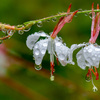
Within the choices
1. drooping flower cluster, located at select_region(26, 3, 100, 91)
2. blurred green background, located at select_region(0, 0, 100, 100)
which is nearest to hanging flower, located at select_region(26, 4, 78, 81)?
drooping flower cluster, located at select_region(26, 3, 100, 91)

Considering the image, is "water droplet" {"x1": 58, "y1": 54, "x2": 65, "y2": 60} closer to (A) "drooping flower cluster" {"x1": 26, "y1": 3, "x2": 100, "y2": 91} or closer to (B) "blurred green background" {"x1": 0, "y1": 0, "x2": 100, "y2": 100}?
(A) "drooping flower cluster" {"x1": 26, "y1": 3, "x2": 100, "y2": 91}

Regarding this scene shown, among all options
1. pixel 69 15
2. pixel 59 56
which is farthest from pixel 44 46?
pixel 69 15

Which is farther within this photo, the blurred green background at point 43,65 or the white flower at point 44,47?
Result: the blurred green background at point 43,65

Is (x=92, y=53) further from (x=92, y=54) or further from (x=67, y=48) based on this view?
(x=67, y=48)

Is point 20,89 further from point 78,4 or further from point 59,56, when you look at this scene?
point 59,56

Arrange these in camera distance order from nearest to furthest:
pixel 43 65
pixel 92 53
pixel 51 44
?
pixel 92 53, pixel 51 44, pixel 43 65

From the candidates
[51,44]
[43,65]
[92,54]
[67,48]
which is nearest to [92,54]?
[92,54]

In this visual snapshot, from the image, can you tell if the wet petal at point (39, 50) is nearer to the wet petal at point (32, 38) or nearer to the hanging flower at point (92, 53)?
the wet petal at point (32, 38)

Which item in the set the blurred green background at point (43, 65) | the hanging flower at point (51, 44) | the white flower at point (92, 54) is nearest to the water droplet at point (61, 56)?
the hanging flower at point (51, 44)
